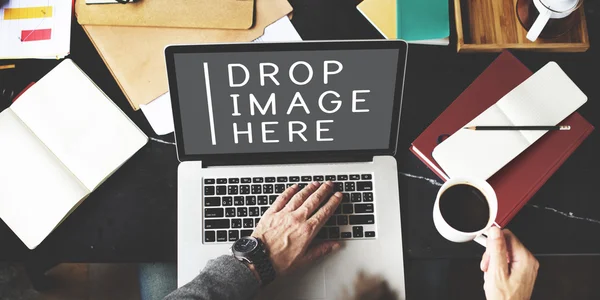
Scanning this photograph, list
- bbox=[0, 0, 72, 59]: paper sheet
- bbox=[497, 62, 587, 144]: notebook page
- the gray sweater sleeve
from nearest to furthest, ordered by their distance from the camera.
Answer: the gray sweater sleeve, bbox=[497, 62, 587, 144]: notebook page, bbox=[0, 0, 72, 59]: paper sheet

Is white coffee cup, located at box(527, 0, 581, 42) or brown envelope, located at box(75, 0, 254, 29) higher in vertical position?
brown envelope, located at box(75, 0, 254, 29)

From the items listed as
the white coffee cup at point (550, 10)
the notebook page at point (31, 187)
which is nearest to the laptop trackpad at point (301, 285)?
the notebook page at point (31, 187)

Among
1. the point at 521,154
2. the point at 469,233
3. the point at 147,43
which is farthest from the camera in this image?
the point at 147,43

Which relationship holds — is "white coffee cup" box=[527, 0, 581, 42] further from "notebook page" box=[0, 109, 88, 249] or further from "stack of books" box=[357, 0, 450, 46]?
"notebook page" box=[0, 109, 88, 249]

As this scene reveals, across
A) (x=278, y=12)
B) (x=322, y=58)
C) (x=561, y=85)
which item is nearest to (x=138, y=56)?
(x=278, y=12)

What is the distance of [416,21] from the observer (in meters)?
1.08

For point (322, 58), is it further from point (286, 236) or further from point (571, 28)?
point (571, 28)

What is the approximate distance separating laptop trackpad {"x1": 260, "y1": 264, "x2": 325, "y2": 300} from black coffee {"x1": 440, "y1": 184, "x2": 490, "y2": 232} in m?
0.24

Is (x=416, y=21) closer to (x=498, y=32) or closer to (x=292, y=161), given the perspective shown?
(x=498, y=32)

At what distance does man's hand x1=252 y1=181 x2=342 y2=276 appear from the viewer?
3.17ft

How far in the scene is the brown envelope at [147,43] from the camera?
1069mm

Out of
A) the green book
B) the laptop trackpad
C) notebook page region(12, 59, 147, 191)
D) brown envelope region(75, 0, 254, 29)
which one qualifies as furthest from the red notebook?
notebook page region(12, 59, 147, 191)

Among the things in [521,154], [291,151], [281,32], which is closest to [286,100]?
[291,151]

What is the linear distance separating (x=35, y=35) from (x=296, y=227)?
0.66 metres
